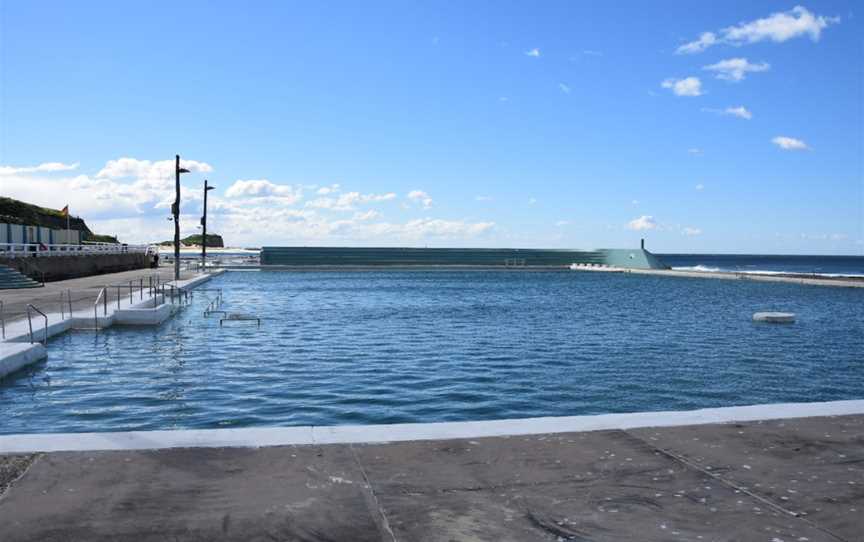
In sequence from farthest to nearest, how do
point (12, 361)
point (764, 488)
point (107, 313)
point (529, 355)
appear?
point (107, 313)
point (529, 355)
point (12, 361)
point (764, 488)

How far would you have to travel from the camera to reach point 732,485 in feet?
18.7

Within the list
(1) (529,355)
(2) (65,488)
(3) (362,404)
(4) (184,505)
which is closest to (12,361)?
(3) (362,404)

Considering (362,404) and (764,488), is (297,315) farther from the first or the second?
(764,488)

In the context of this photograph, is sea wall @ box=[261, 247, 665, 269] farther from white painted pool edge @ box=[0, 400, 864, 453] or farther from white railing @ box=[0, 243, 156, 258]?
white painted pool edge @ box=[0, 400, 864, 453]

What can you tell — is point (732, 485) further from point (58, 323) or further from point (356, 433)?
point (58, 323)

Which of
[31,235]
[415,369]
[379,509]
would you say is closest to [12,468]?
[379,509]

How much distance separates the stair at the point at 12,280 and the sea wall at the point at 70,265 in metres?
2.10

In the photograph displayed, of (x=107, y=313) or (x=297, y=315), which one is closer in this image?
(x=107, y=313)

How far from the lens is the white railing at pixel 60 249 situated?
37812mm

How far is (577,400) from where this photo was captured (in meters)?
12.9

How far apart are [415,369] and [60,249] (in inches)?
1664

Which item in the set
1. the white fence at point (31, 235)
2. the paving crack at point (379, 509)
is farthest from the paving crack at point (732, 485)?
the white fence at point (31, 235)

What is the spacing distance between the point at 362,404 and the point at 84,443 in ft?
20.1

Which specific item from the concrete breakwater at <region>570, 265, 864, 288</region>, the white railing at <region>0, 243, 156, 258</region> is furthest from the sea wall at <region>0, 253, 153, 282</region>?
the concrete breakwater at <region>570, 265, 864, 288</region>
